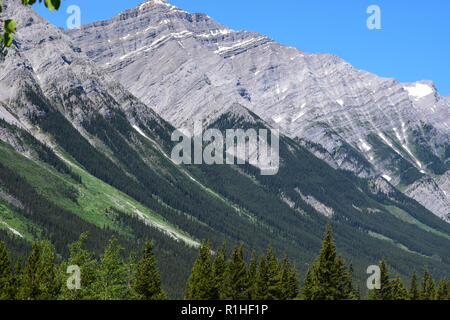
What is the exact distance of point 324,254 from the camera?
340 feet

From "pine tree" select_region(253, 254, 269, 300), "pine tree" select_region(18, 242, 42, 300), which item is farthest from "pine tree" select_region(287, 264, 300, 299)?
"pine tree" select_region(18, 242, 42, 300)

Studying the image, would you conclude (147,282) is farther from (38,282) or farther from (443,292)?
(443,292)

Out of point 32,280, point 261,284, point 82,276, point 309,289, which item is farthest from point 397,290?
point 32,280

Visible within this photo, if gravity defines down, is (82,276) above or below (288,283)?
below

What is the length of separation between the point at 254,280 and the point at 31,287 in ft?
120

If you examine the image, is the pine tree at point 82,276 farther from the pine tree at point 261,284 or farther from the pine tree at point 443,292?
the pine tree at point 443,292

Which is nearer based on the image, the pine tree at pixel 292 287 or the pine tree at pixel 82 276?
the pine tree at pixel 82 276

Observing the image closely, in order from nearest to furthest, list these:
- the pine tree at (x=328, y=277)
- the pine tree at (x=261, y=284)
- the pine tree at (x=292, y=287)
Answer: the pine tree at (x=328, y=277), the pine tree at (x=261, y=284), the pine tree at (x=292, y=287)

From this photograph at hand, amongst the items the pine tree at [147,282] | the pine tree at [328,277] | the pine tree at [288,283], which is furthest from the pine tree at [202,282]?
the pine tree at [288,283]

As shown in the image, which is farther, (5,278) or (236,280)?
(236,280)

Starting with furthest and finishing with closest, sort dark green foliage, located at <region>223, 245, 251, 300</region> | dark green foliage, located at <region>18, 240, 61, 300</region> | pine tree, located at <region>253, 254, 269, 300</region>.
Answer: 1. dark green foliage, located at <region>223, 245, 251, 300</region>
2. pine tree, located at <region>253, 254, 269, 300</region>
3. dark green foliage, located at <region>18, 240, 61, 300</region>

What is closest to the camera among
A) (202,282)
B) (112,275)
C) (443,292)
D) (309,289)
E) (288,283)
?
(202,282)

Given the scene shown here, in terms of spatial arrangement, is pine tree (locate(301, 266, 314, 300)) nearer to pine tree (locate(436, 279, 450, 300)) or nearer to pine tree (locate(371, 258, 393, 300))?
pine tree (locate(371, 258, 393, 300))
